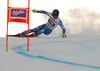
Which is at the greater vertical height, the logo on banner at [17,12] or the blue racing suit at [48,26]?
the logo on banner at [17,12]

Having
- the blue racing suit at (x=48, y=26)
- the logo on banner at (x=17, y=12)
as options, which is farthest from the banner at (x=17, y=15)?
the blue racing suit at (x=48, y=26)

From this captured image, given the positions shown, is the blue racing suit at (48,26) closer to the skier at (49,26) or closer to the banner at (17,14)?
the skier at (49,26)

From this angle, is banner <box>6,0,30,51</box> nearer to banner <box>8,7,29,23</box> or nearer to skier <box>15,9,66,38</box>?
banner <box>8,7,29,23</box>

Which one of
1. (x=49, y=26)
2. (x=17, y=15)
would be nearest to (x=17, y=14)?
(x=17, y=15)

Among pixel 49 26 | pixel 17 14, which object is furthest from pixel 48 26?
pixel 17 14

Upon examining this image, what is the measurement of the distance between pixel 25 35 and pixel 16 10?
12.2 feet

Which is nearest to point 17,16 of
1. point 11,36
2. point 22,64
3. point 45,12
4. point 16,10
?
point 16,10

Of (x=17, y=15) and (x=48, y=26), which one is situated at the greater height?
(x=17, y=15)

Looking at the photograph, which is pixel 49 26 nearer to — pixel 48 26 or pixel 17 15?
pixel 48 26

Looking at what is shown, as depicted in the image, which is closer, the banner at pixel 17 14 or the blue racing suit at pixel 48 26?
the banner at pixel 17 14

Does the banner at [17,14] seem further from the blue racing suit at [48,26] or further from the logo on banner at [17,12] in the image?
the blue racing suit at [48,26]

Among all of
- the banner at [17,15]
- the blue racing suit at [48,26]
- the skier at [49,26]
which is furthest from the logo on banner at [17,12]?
the blue racing suit at [48,26]

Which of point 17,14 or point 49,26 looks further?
point 49,26

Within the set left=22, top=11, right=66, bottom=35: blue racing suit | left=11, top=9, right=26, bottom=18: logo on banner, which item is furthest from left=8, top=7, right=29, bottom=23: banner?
left=22, top=11, right=66, bottom=35: blue racing suit
